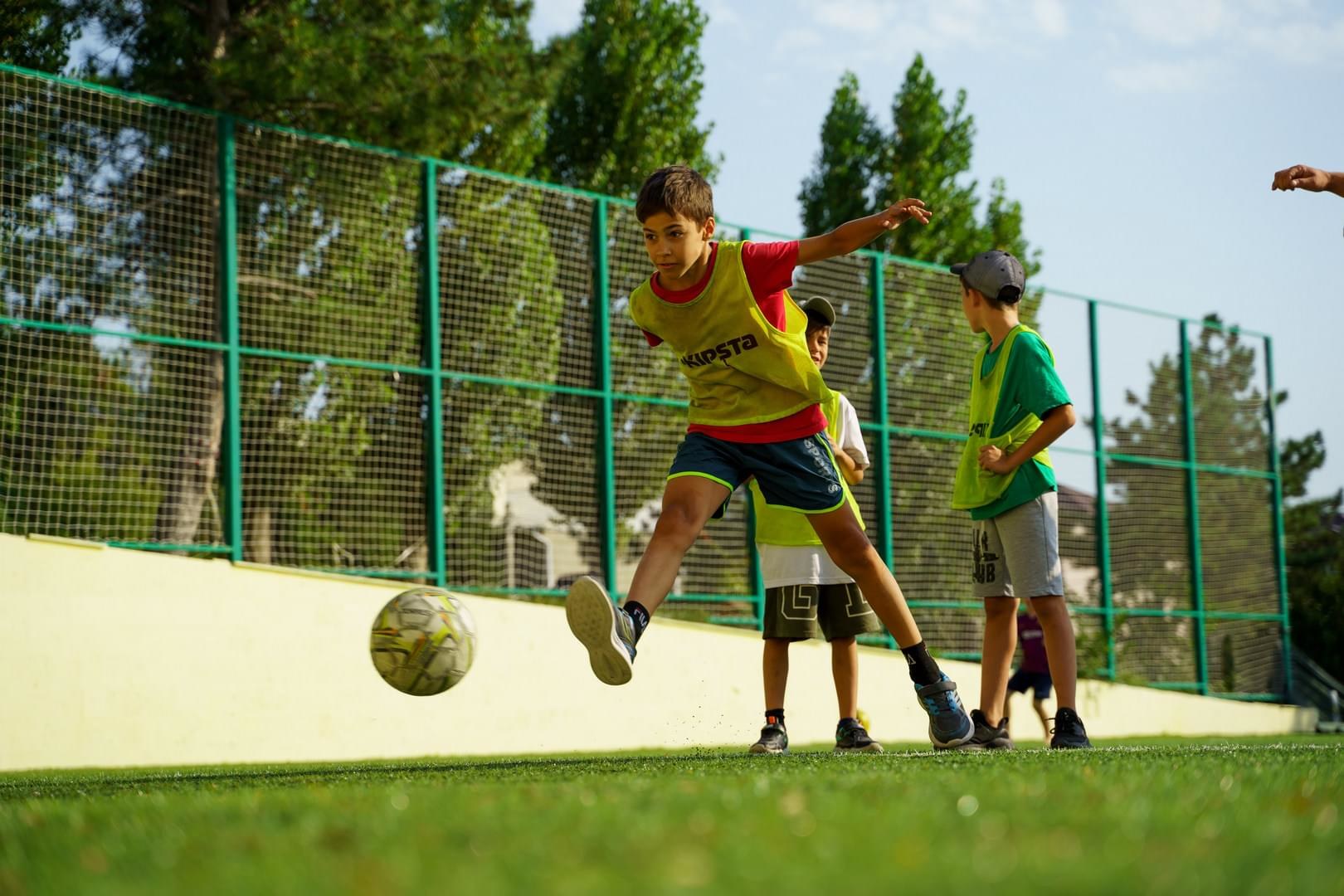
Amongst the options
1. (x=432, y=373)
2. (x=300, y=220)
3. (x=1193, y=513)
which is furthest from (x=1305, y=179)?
(x=1193, y=513)

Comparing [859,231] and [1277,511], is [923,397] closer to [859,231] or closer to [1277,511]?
[1277,511]

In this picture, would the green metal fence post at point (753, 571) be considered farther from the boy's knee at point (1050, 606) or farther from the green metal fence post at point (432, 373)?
the boy's knee at point (1050, 606)

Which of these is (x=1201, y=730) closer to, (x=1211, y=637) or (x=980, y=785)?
(x=1211, y=637)

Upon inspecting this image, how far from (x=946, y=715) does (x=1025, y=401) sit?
1358 millimetres

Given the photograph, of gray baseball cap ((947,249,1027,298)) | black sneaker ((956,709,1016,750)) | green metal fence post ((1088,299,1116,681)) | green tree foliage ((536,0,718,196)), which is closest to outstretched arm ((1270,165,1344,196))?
gray baseball cap ((947,249,1027,298))

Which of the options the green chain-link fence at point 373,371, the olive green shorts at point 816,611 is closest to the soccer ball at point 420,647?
the olive green shorts at point 816,611

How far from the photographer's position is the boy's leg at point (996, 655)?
5.25m

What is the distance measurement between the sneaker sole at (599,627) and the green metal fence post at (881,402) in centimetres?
770

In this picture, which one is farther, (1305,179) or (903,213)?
(1305,179)

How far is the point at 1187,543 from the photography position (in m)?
14.5

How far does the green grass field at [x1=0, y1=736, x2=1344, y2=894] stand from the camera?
161cm

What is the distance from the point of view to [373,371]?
912 centimetres

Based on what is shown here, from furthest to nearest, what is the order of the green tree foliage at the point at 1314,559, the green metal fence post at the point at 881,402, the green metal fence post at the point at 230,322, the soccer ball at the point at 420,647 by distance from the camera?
the green tree foliage at the point at 1314,559 < the green metal fence post at the point at 881,402 < the green metal fence post at the point at 230,322 < the soccer ball at the point at 420,647

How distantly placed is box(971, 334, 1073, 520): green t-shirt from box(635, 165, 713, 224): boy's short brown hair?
153 cm
